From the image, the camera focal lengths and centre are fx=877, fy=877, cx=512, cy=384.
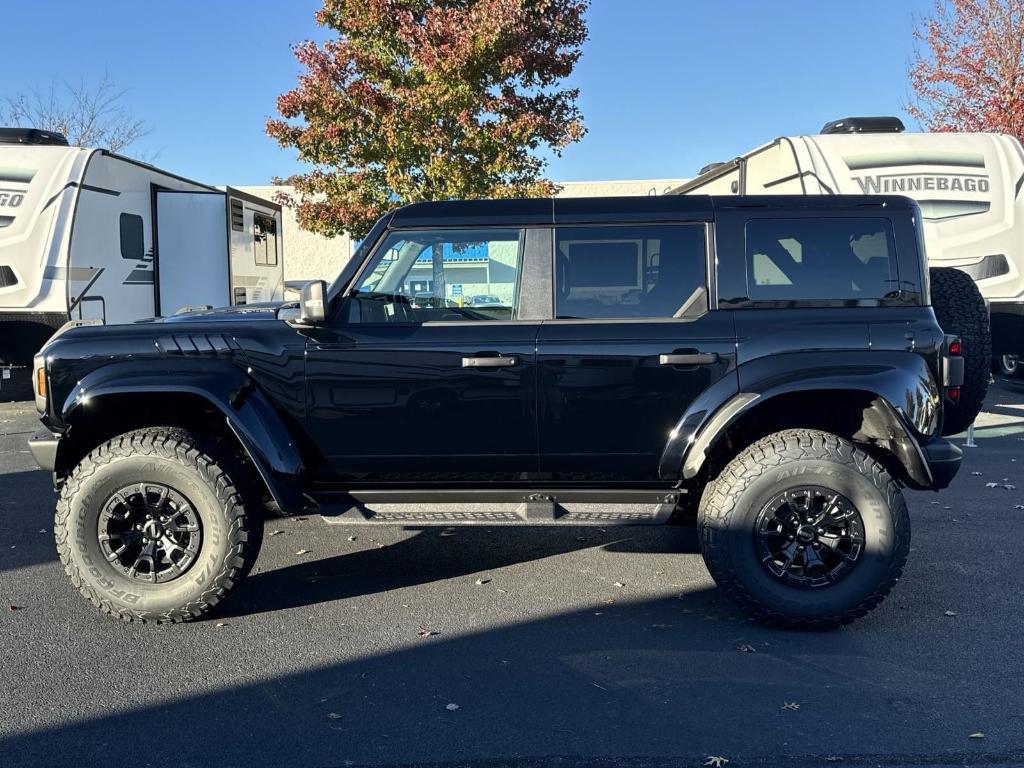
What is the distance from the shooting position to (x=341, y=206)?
12.6m

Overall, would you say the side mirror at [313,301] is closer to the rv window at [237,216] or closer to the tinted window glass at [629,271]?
the tinted window glass at [629,271]

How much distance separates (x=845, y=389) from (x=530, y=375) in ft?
4.65

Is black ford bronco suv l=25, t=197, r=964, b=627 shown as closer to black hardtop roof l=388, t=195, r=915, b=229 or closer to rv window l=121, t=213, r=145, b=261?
black hardtop roof l=388, t=195, r=915, b=229

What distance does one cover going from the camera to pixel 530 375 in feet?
13.3

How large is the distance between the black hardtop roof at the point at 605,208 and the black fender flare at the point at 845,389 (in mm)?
753

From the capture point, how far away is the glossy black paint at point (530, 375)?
3.96 metres

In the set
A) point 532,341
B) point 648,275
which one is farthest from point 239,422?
point 648,275

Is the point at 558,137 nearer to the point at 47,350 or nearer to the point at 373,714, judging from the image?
the point at 47,350

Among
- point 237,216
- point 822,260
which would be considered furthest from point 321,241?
point 822,260

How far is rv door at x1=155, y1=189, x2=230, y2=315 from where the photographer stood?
452 inches

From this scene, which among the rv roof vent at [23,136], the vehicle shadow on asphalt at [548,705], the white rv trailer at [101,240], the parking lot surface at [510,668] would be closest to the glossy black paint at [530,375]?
the parking lot surface at [510,668]

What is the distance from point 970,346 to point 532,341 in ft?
7.35

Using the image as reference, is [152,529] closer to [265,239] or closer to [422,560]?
[422,560]

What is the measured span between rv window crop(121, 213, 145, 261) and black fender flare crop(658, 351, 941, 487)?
342 inches
